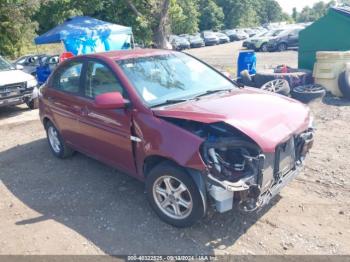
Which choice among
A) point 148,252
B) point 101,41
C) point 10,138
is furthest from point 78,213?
point 101,41

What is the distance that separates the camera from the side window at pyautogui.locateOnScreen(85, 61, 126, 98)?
13.6 ft

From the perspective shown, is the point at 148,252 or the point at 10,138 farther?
the point at 10,138

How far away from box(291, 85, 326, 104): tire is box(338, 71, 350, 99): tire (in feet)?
1.37

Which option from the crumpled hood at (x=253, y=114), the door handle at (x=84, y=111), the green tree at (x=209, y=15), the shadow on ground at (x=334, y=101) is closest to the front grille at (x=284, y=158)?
the crumpled hood at (x=253, y=114)

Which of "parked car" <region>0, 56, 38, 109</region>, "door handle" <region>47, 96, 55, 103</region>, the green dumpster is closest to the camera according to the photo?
"door handle" <region>47, 96, 55, 103</region>

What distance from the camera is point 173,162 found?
3508mm

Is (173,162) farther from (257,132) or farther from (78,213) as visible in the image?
(78,213)

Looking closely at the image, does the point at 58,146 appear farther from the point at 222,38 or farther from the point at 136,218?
the point at 222,38

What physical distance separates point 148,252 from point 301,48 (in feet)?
28.2

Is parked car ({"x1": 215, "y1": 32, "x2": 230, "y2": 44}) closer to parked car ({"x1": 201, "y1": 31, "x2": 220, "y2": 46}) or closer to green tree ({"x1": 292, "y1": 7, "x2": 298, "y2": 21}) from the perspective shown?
parked car ({"x1": 201, "y1": 31, "x2": 220, "y2": 46})

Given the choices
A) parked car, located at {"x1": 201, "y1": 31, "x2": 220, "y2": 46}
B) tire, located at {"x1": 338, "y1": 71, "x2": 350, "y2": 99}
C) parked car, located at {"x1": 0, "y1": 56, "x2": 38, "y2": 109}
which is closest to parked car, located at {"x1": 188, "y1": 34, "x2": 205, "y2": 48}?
parked car, located at {"x1": 201, "y1": 31, "x2": 220, "y2": 46}

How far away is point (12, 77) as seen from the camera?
9.43 metres

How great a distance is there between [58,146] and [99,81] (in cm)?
182

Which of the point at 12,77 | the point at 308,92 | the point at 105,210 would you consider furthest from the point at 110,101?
the point at 12,77
